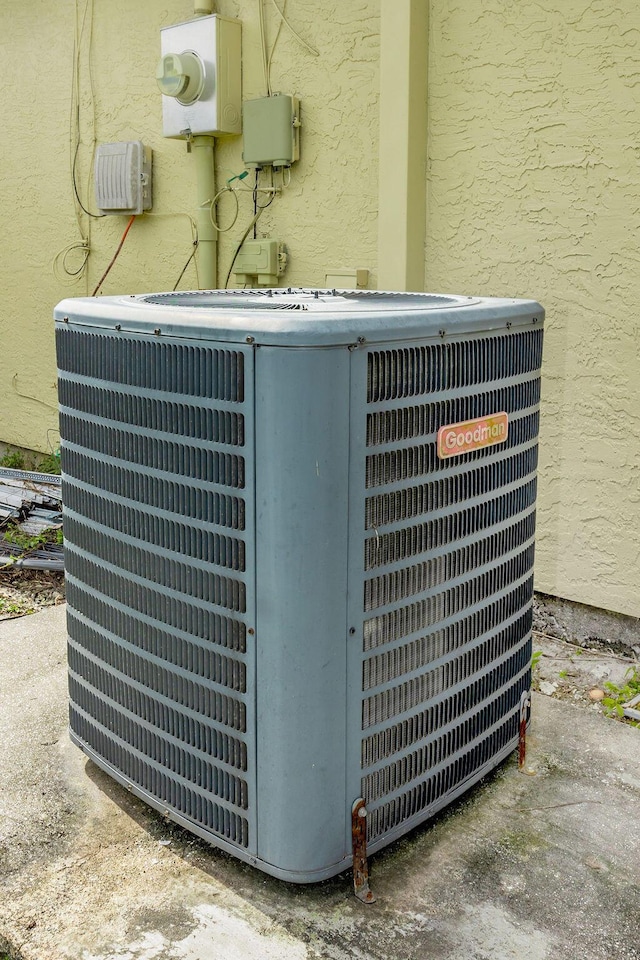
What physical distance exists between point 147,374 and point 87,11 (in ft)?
13.9

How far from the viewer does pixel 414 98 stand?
11.2 ft

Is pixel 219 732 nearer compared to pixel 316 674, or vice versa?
pixel 316 674

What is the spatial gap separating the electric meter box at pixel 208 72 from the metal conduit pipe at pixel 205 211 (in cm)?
13

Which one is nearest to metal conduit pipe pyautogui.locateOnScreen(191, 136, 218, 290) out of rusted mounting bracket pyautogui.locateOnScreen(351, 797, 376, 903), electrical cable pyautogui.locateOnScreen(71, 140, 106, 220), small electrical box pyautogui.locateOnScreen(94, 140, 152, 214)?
small electrical box pyautogui.locateOnScreen(94, 140, 152, 214)

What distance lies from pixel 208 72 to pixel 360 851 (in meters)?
3.55

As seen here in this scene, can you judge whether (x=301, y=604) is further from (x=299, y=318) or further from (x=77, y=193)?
A: (x=77, y=193)

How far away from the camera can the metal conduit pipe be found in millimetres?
4398

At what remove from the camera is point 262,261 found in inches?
162

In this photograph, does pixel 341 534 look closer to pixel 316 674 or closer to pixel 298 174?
pixel 316 674

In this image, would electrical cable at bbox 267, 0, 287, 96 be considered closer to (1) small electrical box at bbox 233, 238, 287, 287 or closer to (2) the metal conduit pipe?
(2) the metal conduit pipe

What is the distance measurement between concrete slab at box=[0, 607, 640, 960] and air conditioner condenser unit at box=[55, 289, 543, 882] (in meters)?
0.08

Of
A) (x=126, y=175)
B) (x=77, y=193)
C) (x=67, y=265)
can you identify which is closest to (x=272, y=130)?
(x=126, y=175)

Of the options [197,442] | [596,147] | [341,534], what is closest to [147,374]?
[197,442]

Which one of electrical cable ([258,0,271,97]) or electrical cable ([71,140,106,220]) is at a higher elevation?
electrical cable ([258,0,271,97])
